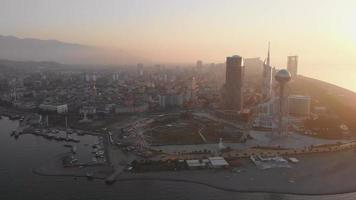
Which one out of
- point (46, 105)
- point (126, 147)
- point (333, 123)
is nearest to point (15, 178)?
point (126, 147)

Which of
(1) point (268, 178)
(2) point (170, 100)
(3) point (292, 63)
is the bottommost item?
(1) point (268, 178)

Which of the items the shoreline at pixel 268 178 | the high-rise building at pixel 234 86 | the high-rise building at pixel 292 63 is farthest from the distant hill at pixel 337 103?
the shoreline at pixel 268 178

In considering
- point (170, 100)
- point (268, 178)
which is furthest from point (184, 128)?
point (170, 100)

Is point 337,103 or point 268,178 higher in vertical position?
point 337,103

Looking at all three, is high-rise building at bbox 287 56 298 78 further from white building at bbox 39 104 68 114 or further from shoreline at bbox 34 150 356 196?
shoreline at bbox 34 150 356 196

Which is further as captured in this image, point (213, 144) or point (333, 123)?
point (333, 123)

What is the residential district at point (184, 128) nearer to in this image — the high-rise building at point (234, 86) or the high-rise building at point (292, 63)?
the high-rise building at point (234, 86)

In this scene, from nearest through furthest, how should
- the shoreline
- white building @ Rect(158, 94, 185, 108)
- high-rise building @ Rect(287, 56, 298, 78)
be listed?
the shoreline < white building @ Rect(158, 94, 185, 108) < high-rise building @ Rect(287, 56, 298, 78)

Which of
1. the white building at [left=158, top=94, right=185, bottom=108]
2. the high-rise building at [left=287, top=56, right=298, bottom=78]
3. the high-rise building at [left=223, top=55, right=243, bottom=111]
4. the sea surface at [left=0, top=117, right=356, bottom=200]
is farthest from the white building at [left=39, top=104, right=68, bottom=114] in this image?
the high-rise building at [left=287, top=56, right=298, bottom=78]

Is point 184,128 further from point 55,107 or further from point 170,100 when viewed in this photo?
point 55,107

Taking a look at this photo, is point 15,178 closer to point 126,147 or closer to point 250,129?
point 126,147

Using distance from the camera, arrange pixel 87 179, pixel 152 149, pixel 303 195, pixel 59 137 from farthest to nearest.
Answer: pixel 59 137, pixel 152 149, pixel 87 179, pixel 303 195
